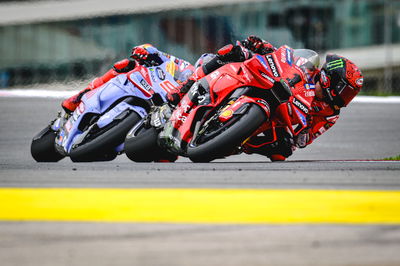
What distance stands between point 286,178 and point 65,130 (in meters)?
2.76

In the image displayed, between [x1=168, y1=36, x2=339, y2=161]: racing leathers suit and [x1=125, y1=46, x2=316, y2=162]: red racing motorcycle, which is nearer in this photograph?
[x1=125, y1=46, x2=316, y2=162]: red racing motorcycle

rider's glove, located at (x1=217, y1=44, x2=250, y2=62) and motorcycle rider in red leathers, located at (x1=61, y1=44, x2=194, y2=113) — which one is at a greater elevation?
rider's glove, located at (x1=217, y1=44, x2=250, y2=62)

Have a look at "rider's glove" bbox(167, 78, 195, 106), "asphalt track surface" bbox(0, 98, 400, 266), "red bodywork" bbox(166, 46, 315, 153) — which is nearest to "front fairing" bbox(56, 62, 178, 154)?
"rider's glove" bbox(167, 78, 195, 106)

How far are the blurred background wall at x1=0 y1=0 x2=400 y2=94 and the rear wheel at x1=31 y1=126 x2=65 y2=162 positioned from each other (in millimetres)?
4910

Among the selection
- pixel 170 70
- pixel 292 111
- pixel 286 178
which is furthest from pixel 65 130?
pixel 286 178

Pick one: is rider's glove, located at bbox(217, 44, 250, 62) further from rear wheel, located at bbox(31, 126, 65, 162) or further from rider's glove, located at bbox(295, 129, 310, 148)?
rear wheel, located at bbox(31, 126, 65, 162)

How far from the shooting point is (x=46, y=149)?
718 centimetres

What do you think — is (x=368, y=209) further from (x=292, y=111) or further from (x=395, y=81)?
(x=395, y=81)

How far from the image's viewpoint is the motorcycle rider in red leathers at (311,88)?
20.6 ft

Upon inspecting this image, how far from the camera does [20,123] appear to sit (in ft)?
30.0

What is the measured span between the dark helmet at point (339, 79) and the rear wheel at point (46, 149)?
93.4 inches

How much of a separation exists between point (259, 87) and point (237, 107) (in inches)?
15.4

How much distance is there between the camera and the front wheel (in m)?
5.45

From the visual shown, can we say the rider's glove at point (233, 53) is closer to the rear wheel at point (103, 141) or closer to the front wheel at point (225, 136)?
the front wheel at point (225, 136)
